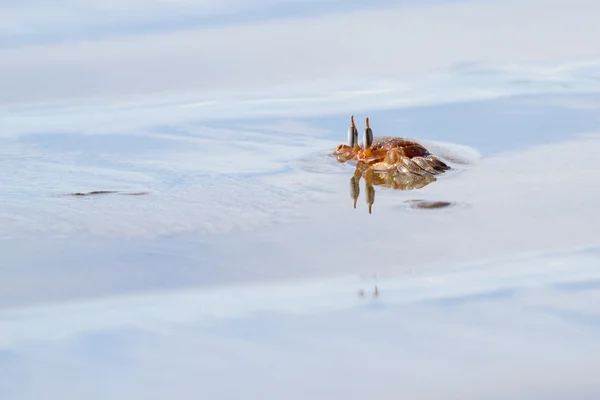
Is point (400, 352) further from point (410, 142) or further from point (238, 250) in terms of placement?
point (410, 142)

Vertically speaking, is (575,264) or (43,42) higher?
(43,42)

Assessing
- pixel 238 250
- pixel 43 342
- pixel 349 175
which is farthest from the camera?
pixel 349 175

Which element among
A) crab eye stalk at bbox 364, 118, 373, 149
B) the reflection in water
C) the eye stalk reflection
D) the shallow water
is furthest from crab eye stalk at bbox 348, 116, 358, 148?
the reflection in water

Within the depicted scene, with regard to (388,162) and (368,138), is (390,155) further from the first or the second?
(368,138)

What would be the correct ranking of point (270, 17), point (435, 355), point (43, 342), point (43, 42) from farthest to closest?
1. point (270, 17)
2. point (43, 42)
3. point (43, 342)
4. point (435, 355)

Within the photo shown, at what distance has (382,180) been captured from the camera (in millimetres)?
5609

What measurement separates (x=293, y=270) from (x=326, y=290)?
0.92 ft

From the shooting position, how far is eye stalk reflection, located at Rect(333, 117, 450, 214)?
5.53 metres

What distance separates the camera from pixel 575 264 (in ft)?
13.2

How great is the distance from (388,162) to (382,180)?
22cm

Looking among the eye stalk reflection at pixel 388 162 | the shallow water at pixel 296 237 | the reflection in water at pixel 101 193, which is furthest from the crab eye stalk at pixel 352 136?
the reflection in water at pixel 101 193

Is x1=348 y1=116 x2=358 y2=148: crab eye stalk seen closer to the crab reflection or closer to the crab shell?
the crab shell

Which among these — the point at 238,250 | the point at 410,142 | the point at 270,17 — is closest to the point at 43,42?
the point at 270,17

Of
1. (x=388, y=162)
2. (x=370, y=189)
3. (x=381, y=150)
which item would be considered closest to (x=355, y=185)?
(x=370, y=189)
